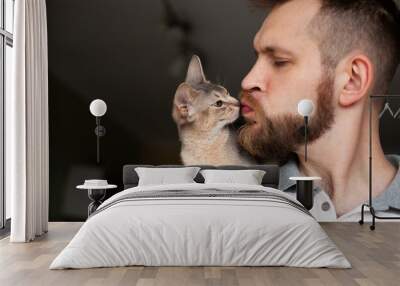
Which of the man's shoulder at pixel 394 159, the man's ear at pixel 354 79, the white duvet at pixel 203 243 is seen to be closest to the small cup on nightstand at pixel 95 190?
the white duvet at pixel 203 243

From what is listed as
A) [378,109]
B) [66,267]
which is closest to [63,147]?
[66,267]

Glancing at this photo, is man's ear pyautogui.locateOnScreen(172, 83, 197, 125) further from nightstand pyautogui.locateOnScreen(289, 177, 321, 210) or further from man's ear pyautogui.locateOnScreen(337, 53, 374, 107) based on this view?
man's ear pyautogui.locateOnScreen(337, 53, 374, 107)

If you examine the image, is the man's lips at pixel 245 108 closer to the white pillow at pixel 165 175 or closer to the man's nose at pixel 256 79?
the man's nose at pixel 256 79

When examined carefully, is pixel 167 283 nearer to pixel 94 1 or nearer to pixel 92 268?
pixel 92 268

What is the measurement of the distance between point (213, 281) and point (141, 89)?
4.15 m

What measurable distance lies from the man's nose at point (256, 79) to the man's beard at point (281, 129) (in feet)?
0.36

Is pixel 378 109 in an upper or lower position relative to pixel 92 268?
upper

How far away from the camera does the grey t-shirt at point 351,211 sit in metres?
A: 7.84

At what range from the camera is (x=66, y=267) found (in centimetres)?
469

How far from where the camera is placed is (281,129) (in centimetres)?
780

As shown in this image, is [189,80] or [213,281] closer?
[213,281]

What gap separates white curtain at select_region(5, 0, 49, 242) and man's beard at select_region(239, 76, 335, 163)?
2.55m

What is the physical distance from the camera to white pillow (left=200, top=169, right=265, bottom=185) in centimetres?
723

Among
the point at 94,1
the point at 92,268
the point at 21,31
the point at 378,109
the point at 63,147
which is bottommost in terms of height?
the point at 92,268
